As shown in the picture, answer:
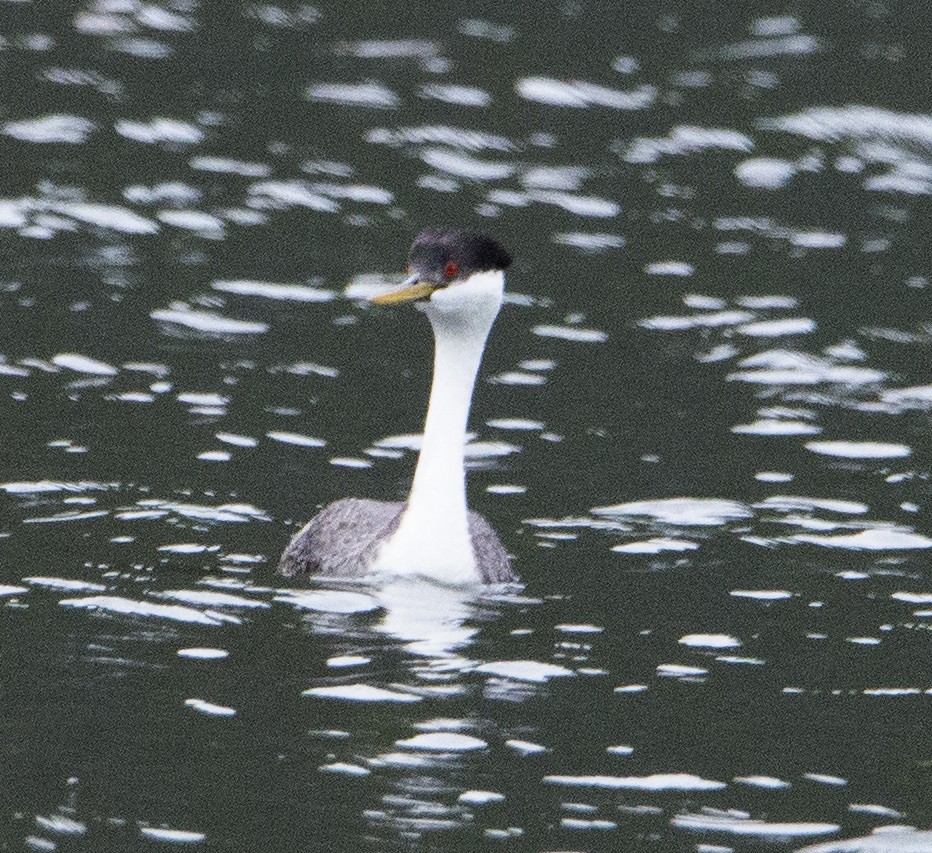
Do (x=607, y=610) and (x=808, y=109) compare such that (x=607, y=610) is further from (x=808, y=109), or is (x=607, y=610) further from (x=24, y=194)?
(x=808, y=109)

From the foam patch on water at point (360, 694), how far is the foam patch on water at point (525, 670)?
1.83ft

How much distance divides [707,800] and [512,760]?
2.65 ft

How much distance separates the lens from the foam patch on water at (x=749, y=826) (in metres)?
8.57

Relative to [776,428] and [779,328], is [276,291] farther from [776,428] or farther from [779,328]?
[776,428]

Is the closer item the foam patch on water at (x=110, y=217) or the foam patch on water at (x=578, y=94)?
the foam patch on water at (x=110, y=217)

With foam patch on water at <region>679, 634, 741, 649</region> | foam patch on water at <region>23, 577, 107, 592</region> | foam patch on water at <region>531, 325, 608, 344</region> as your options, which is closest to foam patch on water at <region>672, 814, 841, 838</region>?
foam patch on water at <region>679, 634, 741, 649</region>

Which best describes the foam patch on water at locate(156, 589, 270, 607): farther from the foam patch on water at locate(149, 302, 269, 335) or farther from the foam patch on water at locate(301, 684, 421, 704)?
the foam patch on water at locate(149, 302, 269, 335)

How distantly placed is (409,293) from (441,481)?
38.7 inches

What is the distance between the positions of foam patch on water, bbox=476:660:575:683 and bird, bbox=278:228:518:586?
44.6 inches

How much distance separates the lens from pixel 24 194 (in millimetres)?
17562

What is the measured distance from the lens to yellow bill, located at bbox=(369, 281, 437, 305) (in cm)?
1116

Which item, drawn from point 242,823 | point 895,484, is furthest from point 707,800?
point 895,484

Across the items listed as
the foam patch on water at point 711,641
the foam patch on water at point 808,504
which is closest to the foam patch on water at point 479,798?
the foam patch on water at point 711,641

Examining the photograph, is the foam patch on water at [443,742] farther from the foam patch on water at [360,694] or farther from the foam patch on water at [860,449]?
the foam patch on water at [860,449]
